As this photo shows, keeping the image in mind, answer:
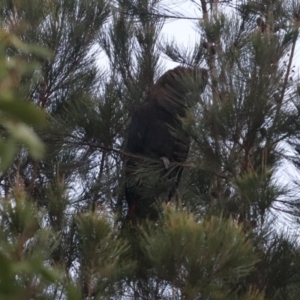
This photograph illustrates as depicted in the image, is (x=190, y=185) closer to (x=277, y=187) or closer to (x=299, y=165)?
(x=299, y=165)

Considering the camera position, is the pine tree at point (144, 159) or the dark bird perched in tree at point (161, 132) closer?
the pine tree at point (144, 159)

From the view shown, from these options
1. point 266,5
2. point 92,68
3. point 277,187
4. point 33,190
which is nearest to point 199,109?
point 277,187

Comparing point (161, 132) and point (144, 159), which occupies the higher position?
point (161, 132)

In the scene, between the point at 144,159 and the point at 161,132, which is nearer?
the point at 144,159

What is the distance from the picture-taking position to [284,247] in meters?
2.60

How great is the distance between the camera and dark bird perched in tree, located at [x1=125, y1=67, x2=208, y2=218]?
9.36 ft

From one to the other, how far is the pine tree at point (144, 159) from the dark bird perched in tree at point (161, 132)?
50mm

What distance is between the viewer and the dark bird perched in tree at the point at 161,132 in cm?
285

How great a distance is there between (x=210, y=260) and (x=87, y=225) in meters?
0.40

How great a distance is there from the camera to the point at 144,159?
132 inches

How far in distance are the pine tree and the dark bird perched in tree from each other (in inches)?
2.0

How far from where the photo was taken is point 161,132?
13.5 feet

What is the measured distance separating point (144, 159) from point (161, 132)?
0.79 meters

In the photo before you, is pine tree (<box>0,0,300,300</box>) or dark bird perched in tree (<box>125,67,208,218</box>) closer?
pine tree (<box>0,0,300,300</box>)
